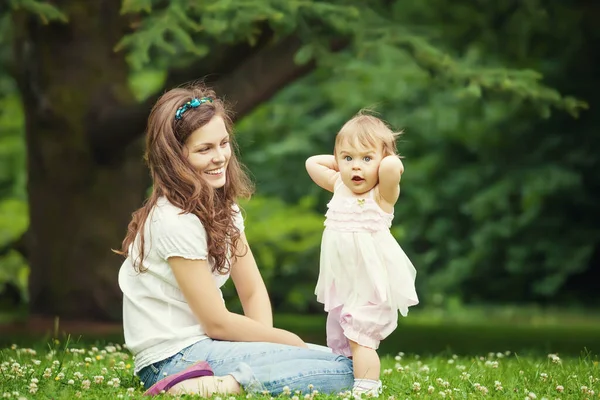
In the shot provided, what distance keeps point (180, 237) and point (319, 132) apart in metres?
13.1

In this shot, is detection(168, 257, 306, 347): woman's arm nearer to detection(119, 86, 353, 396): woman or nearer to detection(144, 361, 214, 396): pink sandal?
detection(119, 86, 353, 396): woman

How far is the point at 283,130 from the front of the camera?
17266mm

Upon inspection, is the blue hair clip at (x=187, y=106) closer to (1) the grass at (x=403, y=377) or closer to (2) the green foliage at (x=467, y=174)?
(1) the grass at (x=403, y=377)

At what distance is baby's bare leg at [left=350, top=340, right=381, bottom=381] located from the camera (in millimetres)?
4379

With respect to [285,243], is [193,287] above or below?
above

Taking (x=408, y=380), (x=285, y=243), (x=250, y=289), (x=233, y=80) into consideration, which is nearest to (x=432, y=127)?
(x=285, y=243)

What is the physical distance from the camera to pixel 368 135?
4.52 metres

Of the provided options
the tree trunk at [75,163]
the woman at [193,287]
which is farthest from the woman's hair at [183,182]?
the tree trunk at [75,163]

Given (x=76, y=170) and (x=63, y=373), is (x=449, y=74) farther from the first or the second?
(x=63, y=373)

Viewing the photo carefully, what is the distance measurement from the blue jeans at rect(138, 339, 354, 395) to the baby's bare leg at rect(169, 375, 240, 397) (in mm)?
46

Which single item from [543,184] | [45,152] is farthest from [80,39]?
[543,184]

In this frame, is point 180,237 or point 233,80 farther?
point 233,80

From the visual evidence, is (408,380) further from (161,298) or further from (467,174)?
(467,174)

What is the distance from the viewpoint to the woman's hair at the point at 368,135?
452 cm
